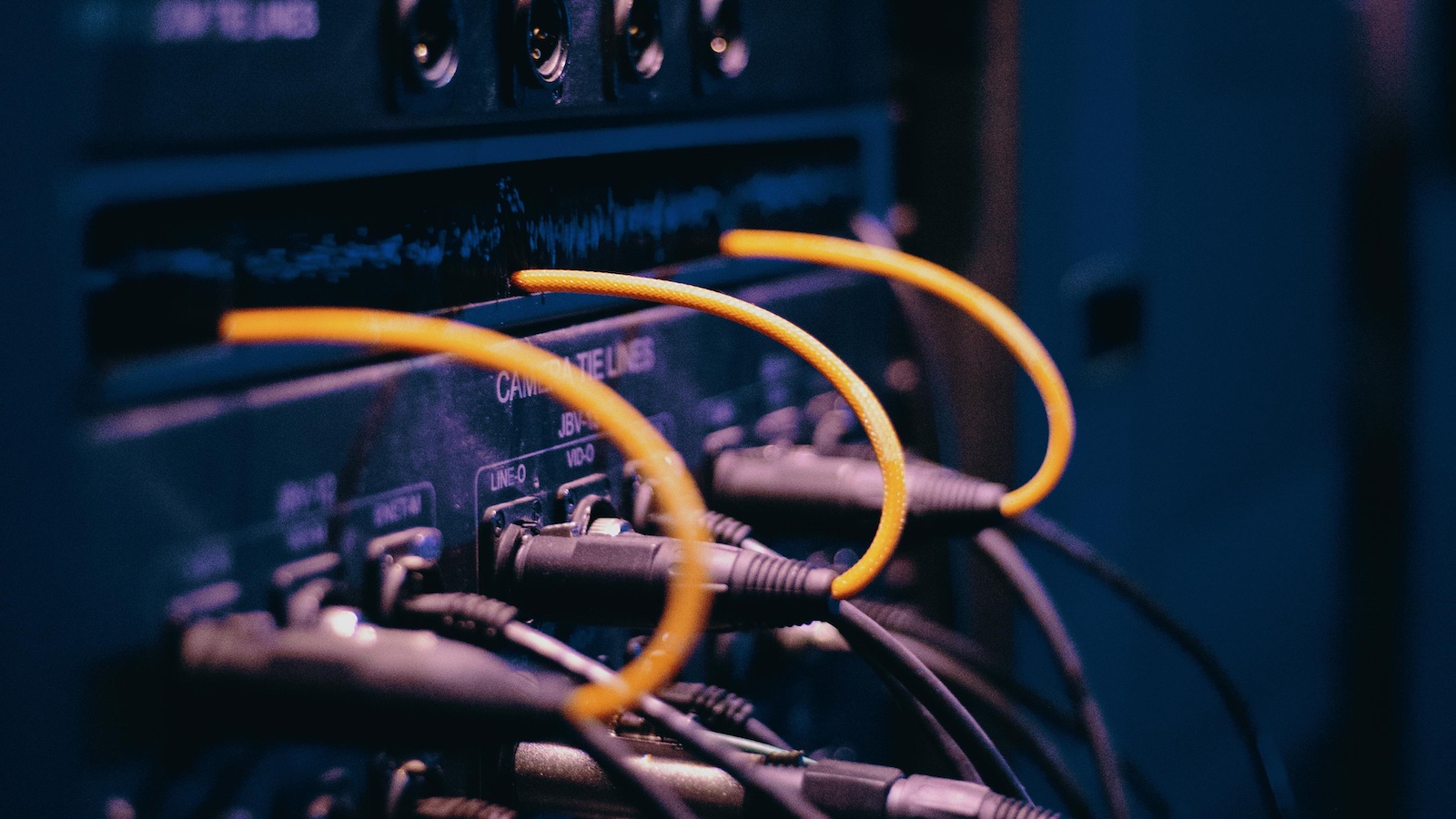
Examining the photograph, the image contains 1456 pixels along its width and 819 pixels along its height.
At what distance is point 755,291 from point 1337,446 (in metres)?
1.02

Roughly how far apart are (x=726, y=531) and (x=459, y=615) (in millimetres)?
136

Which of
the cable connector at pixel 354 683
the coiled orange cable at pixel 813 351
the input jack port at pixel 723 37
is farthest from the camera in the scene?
the input jack port at pixel 723 37

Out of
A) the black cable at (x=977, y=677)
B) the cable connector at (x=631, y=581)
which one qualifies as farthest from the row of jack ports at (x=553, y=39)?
the black cable at (x=977, y=677)

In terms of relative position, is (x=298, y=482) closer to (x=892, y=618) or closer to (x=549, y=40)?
(x=549, y=40)

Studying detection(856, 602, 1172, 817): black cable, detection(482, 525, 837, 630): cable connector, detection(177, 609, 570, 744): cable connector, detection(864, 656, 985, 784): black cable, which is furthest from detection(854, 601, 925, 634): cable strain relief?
detection(177, 609, 570, 744): cable connector

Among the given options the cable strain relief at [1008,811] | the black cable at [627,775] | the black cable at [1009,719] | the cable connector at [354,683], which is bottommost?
the black cable at [1009,719]

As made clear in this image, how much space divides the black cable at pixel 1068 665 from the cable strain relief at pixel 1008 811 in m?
0.16

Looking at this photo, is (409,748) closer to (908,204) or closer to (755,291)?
(755,291)

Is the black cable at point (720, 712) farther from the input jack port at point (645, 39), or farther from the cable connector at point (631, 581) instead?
the input jack port at point (645, 39)

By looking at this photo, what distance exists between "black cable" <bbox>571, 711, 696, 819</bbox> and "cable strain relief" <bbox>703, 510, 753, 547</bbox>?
0.14 meters

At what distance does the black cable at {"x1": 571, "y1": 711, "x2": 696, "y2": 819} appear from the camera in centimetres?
38

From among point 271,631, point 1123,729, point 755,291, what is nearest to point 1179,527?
point 1123,729

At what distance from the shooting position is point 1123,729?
0.91 m

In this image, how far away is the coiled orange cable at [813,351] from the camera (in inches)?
18.8
